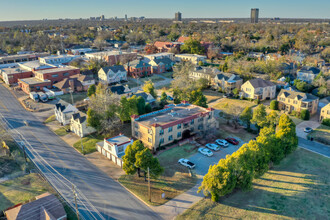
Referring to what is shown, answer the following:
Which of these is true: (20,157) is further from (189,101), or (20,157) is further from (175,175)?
(189,101)

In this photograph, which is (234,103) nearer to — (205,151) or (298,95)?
(298,95)

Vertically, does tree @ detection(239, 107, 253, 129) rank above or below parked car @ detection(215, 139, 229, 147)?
above

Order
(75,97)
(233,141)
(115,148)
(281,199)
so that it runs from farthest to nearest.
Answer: (75,97) < (233,141) < (115,148) < (281,199)

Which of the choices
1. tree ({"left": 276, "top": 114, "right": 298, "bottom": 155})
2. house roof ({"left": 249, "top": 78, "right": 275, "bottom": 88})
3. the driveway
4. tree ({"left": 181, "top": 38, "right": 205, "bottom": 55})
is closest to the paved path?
the driveway

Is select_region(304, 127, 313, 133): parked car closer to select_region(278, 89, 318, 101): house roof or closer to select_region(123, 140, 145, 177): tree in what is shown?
select_region(278, 89, 318, 101): house roof

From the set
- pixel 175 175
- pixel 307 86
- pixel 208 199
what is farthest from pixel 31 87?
pixel 307 86

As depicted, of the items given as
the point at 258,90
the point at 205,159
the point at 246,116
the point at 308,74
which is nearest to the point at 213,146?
the point at 205,159
